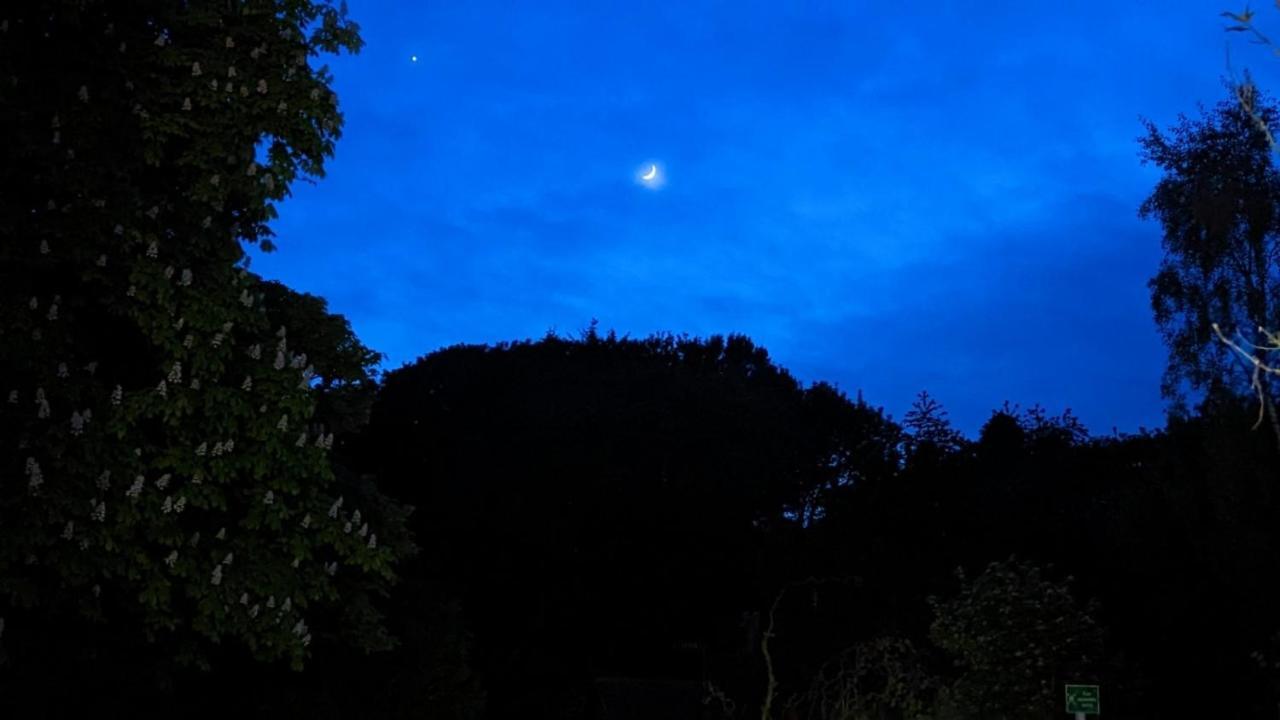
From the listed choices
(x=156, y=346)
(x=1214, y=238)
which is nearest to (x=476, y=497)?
(x=156, y=346)

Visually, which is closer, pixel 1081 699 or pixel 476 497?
pixel 1081 699

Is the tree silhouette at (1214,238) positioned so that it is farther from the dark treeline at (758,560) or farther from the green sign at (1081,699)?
the green sign at (1081,699)

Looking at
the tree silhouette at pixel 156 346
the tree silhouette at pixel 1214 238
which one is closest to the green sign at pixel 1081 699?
the tree silhouette at pixel 156 346

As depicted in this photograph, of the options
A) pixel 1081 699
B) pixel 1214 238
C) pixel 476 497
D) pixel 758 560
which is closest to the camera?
pixel 1081 699

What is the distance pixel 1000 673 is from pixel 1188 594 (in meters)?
2.91

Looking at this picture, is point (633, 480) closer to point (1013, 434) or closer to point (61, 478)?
point (1013, 434)

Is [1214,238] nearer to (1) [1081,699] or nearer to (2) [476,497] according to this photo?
(2) [476,497]

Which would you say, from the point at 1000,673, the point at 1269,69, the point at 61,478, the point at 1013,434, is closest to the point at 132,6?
the point at 61,478

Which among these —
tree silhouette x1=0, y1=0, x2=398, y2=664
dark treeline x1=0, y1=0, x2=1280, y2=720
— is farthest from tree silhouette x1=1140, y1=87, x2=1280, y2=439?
tree silhouette x1=0, y1=0, x2=398, y2=664

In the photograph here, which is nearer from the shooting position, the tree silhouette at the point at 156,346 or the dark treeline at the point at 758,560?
the tree silhouette at the point at 156,346

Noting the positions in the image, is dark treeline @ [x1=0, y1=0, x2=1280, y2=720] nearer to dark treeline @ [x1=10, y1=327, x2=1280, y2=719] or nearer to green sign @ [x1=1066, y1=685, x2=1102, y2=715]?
dark treeline @ [x1=10, y1=327, x2=1280, y2=719]

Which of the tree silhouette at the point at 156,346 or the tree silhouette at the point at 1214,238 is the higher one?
the tree silhouette at the point at 1214,238

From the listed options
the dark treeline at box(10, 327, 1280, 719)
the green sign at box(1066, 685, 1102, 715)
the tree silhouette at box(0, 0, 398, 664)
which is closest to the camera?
the tree silhouette at box(0, 0, 398, 664)

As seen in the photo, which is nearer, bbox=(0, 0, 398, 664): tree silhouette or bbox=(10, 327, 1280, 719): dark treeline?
bbox=(0, 0, 398, 664): tree silhouette
